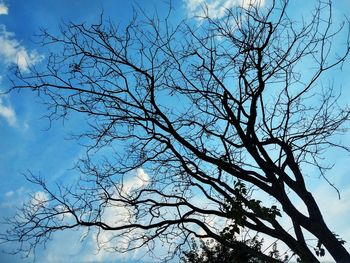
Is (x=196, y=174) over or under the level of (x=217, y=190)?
over

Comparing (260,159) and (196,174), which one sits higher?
(196,174)

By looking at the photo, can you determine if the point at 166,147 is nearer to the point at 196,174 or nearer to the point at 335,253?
the point at 196,174

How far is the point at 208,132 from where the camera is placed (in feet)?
27.1

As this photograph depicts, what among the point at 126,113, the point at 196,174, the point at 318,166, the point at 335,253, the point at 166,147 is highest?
the point at 126,113

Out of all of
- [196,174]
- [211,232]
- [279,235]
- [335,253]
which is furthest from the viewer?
[196,174]

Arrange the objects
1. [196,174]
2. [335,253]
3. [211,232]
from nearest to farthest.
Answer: [335,253]
[211,232]
[196,174]

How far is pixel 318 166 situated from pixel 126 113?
416 cm

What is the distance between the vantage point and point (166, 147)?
26.4 feet

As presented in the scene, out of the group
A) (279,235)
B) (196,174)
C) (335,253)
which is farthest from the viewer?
(196,174)

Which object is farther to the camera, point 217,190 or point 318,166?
point 318,166

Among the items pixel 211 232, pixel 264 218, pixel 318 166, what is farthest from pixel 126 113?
pixel 318 166

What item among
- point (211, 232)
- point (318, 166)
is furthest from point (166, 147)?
point (318, 166)

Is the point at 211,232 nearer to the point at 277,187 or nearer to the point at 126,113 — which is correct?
the point at 277,187

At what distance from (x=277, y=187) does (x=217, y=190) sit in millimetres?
1224
